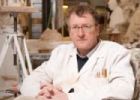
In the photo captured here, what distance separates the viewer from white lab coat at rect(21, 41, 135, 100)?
1916 mm

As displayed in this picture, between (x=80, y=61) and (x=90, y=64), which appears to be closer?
(x=90, y=64)

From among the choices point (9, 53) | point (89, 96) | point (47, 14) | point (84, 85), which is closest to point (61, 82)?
point (84, 85)

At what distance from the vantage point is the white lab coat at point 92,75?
1916 millimetres

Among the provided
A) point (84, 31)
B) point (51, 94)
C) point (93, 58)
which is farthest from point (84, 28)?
point (51, 94)

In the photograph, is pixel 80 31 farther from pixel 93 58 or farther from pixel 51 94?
pixel 51 94

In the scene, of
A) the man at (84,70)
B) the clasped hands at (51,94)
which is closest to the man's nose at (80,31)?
the man at (84,70)

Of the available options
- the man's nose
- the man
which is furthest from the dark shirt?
the man's nose

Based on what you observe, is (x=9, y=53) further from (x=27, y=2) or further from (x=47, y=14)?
(x=47, y=14)

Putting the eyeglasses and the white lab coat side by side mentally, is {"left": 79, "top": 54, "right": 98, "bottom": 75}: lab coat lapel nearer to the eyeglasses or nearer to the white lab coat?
the white lab coat

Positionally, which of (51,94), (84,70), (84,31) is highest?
(84,31)

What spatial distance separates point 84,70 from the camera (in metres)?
2.15

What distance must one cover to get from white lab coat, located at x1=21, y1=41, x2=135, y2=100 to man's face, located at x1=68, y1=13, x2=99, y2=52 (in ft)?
0.24

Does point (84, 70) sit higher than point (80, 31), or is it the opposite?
point (80, 31)

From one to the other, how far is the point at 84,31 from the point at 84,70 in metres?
0.24
